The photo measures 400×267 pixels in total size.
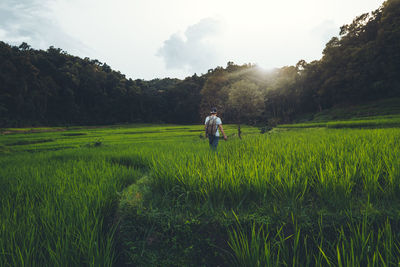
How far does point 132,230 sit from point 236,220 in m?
1.10

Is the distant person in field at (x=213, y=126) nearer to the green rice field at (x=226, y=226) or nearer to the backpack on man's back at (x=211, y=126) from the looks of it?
the backpack on man's back at (x=211, y=126)

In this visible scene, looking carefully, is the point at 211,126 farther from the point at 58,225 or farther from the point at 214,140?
the point at 58,225

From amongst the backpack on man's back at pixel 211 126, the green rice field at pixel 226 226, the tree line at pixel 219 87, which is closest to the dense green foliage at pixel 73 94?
the tree line at pixel 219 87

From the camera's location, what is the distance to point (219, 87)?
40250 mm

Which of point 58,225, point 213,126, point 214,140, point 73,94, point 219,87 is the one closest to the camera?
point 58,225

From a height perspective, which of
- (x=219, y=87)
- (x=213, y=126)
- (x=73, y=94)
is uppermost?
(x=73, y=94)

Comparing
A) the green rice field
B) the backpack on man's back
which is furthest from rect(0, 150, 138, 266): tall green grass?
the backpack on man's back

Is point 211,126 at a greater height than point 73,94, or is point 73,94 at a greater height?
point 73,94

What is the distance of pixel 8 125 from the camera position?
117 ft

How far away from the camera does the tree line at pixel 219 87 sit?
91.7 ft

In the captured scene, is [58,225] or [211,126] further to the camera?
[211,126]

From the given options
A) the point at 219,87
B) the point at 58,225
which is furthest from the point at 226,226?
the point at 219,87

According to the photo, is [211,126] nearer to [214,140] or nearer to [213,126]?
[213,126]

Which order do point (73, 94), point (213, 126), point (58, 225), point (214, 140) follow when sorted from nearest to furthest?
point (58, 225)
point (213, 126)
point (214, 140)
point (73, 94)
